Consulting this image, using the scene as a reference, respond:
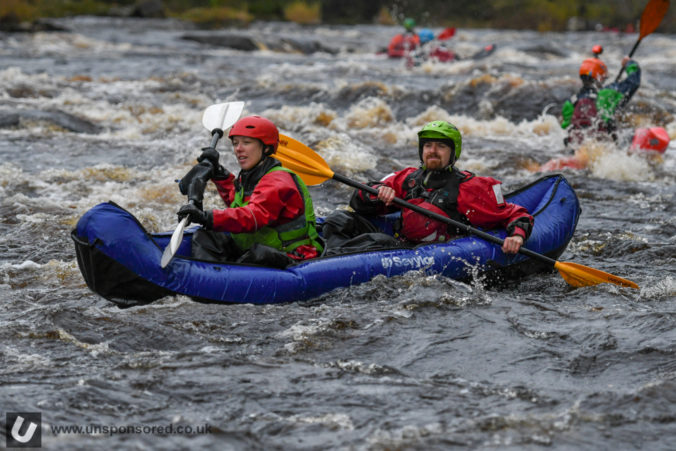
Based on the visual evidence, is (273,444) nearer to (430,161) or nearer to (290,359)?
(290,359)

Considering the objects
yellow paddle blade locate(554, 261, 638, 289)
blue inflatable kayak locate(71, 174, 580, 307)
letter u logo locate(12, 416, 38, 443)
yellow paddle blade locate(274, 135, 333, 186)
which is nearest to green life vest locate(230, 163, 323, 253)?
blue inflatable kayak locate(71, 174, 580, 307)

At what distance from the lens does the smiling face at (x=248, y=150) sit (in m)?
4.86

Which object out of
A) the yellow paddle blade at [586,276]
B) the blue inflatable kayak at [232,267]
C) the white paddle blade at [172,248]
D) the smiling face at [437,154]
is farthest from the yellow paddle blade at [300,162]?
the yellow paddle blade at [586,276]

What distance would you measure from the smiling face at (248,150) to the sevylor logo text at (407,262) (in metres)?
0.99

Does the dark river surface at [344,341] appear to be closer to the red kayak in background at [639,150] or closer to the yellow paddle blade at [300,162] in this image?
the red kayak in background at [639,150]

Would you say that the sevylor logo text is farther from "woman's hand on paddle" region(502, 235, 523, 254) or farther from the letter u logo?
the letter u logo

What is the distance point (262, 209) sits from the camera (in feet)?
15.4

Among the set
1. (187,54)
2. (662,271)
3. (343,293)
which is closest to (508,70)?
(187,54)

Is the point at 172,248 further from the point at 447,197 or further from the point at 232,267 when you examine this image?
the point at 447,197

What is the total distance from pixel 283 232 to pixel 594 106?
5610mm

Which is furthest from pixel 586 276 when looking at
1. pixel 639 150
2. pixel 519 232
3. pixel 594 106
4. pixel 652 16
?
pixel 652 16

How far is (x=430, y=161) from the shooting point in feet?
17.6

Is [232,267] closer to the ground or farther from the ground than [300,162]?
closer to the ground

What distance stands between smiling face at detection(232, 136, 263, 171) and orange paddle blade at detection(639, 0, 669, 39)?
6915mm
